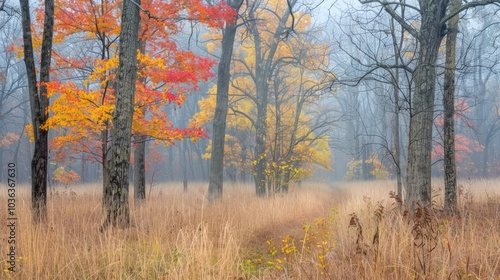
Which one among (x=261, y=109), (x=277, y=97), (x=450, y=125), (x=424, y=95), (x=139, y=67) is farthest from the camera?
(x=261, y=109)

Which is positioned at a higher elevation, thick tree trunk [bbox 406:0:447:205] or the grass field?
thick tree trunk [bbox 406:0:447:205]

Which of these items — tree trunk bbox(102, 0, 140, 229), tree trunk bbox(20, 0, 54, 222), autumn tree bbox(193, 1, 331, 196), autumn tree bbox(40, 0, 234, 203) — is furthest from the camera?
autumn tree bbox(193, 1, 331, 196)

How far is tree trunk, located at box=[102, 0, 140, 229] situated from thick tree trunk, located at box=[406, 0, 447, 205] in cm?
500

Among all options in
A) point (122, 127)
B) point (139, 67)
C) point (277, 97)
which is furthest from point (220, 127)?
point (122, 127)

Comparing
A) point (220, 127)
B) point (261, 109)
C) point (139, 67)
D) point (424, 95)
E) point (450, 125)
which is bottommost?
point (450, 125)

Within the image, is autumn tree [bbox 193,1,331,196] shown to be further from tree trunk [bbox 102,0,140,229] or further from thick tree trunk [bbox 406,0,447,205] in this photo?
tree trunk [bbox 102,0,140,229]

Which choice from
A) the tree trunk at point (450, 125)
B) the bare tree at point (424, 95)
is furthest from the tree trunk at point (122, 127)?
the tree trunk at point (450, 125)

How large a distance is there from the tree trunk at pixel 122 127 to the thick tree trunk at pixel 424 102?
500 cm

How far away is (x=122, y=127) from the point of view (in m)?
6.30

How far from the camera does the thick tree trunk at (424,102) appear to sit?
6410 millimetres

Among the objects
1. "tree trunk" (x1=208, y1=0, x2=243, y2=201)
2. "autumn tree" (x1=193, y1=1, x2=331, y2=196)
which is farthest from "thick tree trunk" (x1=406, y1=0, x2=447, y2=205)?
"tree trunk" (x1=208, y1=0, x2=243, y2=201)

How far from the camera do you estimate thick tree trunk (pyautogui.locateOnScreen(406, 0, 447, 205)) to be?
6.41 meters

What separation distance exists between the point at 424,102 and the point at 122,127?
211 inches

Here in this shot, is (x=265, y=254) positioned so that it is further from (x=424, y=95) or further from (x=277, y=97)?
(x=277, y=97)
